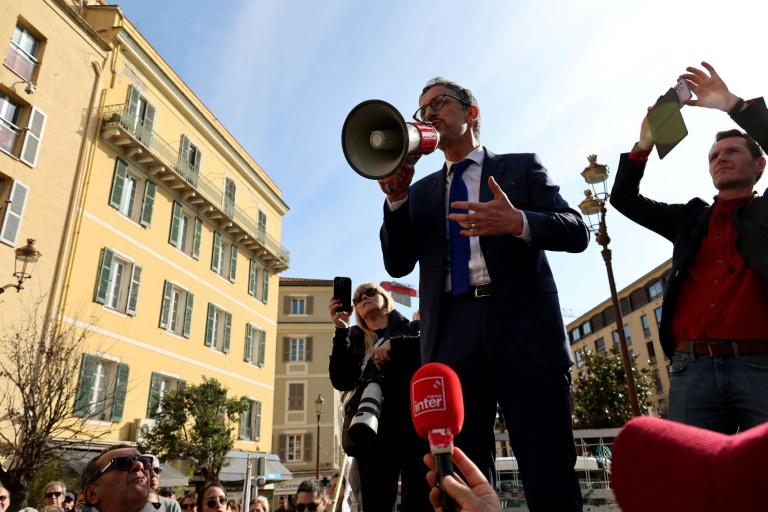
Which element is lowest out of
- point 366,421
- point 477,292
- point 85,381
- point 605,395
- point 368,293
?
point 366,421

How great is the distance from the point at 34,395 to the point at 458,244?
46.4 ft

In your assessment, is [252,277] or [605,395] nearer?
[605,395]

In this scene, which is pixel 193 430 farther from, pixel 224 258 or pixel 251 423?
pixel 224 258

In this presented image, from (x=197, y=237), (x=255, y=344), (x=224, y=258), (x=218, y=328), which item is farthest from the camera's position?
(x=255, y=344)

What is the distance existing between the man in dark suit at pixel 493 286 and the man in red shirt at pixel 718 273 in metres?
0.80

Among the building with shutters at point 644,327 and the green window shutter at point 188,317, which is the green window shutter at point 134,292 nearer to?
the green window shutter at point 188,317

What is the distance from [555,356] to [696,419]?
0.89m

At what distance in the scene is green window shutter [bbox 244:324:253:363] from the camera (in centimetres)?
2878

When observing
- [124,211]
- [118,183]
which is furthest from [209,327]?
[118,183]

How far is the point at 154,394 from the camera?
21.1 m

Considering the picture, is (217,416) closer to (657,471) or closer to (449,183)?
(449,183)

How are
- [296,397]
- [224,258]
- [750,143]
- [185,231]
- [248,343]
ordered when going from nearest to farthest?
[750,143]
[185,231]
[224,258]
[248,343]
[296,397]

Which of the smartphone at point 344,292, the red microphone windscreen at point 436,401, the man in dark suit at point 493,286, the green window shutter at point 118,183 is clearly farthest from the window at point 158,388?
the red microphone windscreen at point 436,401

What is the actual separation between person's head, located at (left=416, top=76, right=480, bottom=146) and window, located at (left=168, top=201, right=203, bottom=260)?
22042 mm
